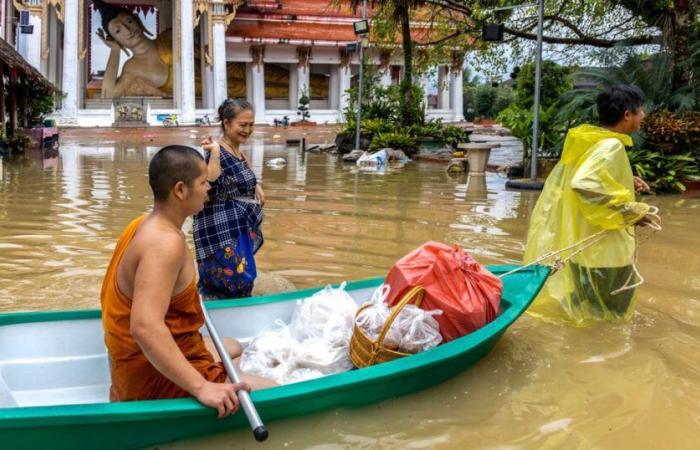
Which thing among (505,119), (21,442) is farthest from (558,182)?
(505,119)

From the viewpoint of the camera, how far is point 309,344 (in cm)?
351

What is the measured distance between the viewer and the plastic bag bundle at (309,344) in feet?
11.2

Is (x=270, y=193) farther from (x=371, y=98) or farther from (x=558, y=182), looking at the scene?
(x=371, y=98)

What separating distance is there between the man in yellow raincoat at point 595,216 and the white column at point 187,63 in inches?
1181

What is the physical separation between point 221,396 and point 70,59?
33.4 metres

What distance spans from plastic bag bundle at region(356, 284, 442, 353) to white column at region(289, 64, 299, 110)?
113 feet

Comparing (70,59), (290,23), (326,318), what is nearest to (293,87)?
(290,23)

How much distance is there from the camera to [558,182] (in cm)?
435

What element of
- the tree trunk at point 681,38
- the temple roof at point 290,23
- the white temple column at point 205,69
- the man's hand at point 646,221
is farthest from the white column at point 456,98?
the man's hand at point 646,221

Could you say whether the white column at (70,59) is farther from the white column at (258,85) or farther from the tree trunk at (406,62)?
the tree trunk at (406,62)

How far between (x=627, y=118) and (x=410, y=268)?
5.20 ft

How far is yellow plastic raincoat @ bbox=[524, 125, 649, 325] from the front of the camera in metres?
3.88

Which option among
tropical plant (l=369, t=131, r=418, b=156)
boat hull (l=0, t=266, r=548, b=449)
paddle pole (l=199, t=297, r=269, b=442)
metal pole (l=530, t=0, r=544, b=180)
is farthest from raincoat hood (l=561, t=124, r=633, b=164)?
tropical plant (l=369, t=131, r=418, b=156)

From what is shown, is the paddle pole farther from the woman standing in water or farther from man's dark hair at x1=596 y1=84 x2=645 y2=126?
man's dark hair at x1=596 y1=84 x2=645 y2=126
